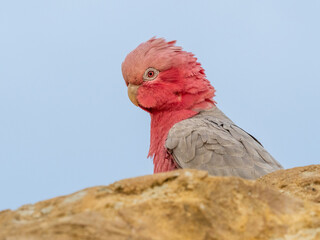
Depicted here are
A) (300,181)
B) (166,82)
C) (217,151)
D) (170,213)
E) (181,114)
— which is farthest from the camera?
(166,82)

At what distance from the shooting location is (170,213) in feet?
10.0

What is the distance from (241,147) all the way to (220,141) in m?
0.37

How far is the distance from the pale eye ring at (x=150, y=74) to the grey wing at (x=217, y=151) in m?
1.30

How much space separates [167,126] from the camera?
8.93 metres

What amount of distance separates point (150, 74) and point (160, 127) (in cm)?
105

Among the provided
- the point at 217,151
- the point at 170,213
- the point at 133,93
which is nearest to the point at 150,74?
the point at 133,93

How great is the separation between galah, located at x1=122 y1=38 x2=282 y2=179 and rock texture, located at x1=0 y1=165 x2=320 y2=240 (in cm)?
423

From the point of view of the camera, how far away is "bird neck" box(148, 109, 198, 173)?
853 cm

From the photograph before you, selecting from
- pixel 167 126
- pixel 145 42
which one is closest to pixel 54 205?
pixel 167 126

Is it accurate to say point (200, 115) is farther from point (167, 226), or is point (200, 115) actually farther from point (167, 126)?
point (167, 226)

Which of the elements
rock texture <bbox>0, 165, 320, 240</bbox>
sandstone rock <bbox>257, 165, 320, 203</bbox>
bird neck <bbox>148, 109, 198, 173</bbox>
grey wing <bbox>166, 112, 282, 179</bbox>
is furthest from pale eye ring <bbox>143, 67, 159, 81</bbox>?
rock texture <bbox>0, 165, 320, 240</bbox>

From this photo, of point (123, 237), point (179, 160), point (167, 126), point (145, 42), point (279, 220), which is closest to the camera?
point (123, 237)

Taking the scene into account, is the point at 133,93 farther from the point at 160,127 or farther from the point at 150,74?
the point at 160,127

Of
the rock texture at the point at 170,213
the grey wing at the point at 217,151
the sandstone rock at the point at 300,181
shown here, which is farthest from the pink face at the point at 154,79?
the rock texture at the point at 170,213
